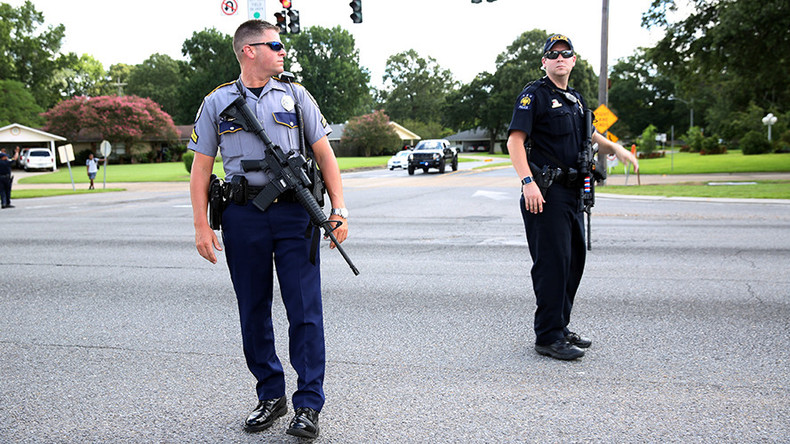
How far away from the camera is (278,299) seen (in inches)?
242

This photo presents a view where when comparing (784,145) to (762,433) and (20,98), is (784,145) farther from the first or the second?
(20,98)

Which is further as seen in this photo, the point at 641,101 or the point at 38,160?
the point at 641,101

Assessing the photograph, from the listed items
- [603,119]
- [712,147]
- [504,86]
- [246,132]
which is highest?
[504,86]

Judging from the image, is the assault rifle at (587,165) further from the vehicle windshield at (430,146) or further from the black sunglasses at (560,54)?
the vehicle windshield at (430,146)

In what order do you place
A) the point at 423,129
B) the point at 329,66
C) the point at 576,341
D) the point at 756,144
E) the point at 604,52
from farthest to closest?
the point at 423,129
the point at 329,66
the point at 756,144
the point at 604,52
the point at 576,341

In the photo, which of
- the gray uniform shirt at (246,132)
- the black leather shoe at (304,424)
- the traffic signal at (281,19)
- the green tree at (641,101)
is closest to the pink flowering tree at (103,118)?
the traffic signal at (281,19)

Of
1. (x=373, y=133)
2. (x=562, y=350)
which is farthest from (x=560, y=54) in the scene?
(x=373, y=133)

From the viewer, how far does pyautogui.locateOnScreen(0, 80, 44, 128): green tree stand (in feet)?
228

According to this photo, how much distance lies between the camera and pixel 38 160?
56156mm

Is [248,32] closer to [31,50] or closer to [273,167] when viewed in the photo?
[273,167]

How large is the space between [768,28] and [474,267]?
74.2ft

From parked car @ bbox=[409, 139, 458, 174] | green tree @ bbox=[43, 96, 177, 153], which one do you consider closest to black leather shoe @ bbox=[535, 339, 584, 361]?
parked car @ bbox=[409, 139, 458, 174]

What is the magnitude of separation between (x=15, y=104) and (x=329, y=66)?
125 ft

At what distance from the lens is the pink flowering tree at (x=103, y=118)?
214ft
